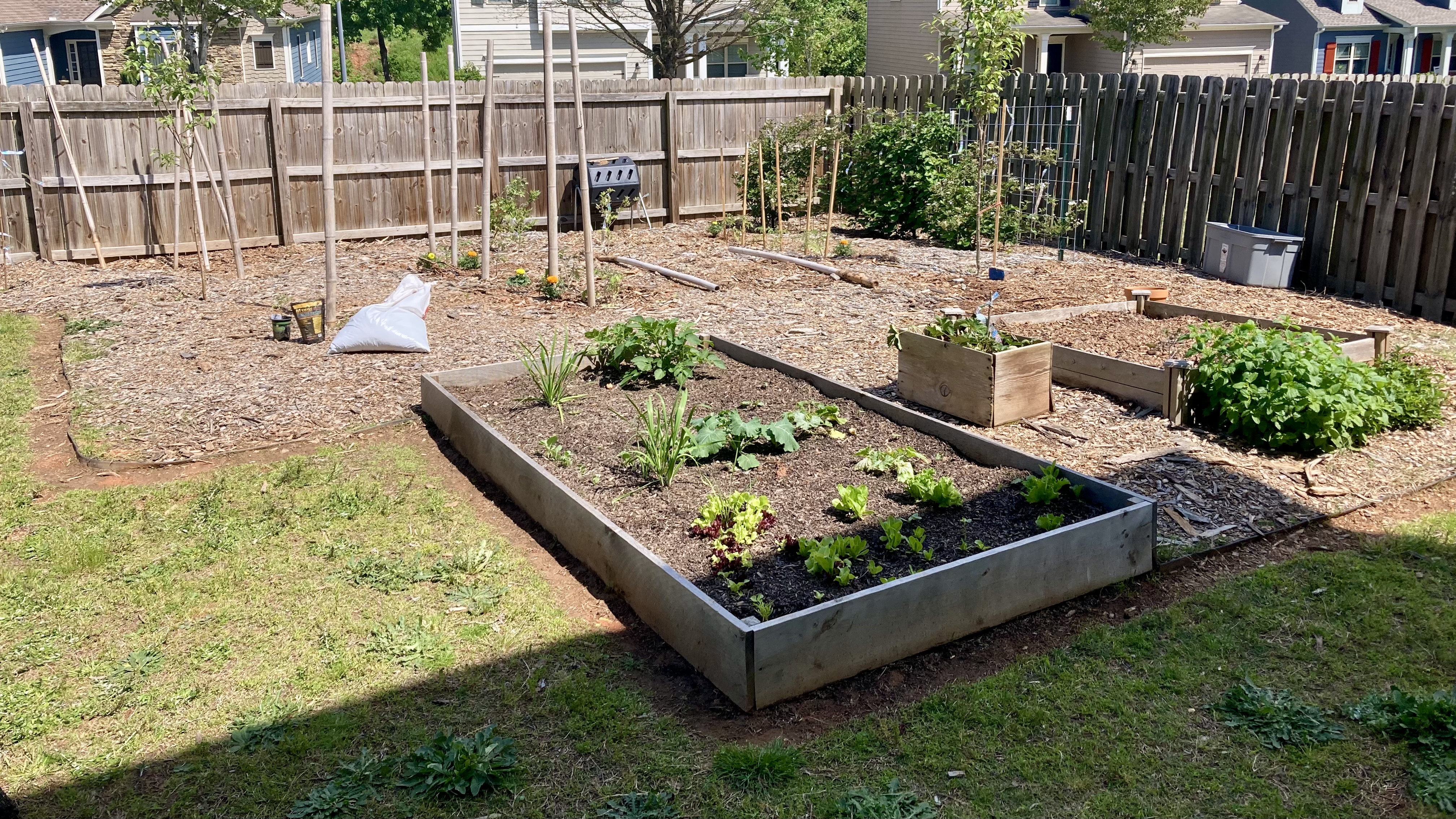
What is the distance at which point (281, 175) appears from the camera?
497 inches

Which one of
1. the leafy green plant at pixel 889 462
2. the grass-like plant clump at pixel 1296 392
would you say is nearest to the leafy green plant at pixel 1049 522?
the leafy green plant at pixel 889 462

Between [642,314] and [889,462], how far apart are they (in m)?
4.31

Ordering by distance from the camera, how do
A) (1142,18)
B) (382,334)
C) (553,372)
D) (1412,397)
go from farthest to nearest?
(1142,18), (382,334), (553,372), (1412,397)

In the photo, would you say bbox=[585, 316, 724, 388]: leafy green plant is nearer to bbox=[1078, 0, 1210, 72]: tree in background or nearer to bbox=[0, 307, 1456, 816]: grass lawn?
bbox=[0, 307, 1456, 816]: grass lawn

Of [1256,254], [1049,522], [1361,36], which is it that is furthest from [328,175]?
[1361,36]

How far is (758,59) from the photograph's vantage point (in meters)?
26.5

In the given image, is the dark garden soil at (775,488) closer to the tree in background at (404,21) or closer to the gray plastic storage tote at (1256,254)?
the gray plastic storage tote at (1256,254)

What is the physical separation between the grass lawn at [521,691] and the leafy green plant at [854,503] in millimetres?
1050

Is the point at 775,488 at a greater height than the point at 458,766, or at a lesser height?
greater

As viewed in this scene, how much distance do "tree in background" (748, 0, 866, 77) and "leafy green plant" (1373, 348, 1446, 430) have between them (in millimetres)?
18848

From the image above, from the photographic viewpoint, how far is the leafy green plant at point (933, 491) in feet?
16.0

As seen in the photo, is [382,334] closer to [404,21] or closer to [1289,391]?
[1289,391]

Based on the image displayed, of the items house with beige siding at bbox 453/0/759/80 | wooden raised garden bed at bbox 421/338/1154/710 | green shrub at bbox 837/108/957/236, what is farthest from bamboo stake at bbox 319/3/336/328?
house with beige siding at bbox 453/0/759/80

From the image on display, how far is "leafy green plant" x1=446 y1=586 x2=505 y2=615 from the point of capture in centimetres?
455
